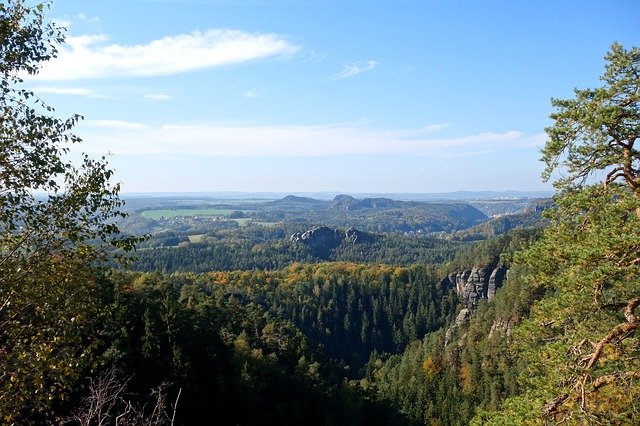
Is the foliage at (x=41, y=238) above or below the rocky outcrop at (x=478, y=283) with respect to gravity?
above

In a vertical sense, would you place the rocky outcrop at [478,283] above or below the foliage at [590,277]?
below

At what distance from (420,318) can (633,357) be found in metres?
130

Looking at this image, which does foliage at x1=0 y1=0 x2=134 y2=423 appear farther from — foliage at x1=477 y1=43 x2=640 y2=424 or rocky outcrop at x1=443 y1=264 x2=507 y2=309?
rocky outcrop at x1=443 y1=264 x2=507 y2=309

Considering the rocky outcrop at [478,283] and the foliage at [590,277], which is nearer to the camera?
the foliage at [590,277]

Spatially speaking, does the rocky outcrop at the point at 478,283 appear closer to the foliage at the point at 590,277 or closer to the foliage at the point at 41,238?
the foliage at the point at 590,277

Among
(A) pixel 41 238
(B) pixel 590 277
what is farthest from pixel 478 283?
(A) pixel 41 238

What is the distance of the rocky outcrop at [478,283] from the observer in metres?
127

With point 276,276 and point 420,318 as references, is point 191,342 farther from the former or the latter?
point 276,276

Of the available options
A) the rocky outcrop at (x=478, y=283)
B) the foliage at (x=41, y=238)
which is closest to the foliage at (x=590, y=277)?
the foliage at (x=41, y=238)

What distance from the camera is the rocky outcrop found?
127 meters

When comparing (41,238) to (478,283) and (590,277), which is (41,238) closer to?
(590,277)

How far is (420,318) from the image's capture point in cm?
13450

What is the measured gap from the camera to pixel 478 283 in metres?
132

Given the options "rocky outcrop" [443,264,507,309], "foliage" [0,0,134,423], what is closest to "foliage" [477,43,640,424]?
"foliage" [0,0,134,423]
